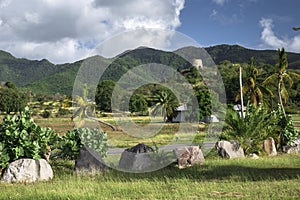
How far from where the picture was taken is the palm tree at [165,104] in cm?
4628

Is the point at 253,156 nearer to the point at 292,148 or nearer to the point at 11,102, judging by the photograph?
the point at 292,148

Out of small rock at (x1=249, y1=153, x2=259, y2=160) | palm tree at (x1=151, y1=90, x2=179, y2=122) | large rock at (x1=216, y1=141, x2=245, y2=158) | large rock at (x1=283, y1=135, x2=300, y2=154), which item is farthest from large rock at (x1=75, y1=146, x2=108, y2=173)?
palm tree at (x1=151, y1=90, x2=179, y2=122)

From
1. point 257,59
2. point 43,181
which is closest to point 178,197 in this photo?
point 43,181

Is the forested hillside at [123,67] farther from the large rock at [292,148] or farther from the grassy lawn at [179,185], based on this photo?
the large rock at [292,148]

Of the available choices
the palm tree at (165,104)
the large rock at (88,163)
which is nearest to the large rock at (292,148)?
the large rock at (88,163)

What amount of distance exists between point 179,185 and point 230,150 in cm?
712

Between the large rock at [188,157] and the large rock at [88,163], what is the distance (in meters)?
2.77

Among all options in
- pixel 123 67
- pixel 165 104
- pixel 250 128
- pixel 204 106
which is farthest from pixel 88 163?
pixel 204 106

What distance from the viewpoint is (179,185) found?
8828mm

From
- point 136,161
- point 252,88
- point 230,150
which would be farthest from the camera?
point 252,88

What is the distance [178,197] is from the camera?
24.0ft

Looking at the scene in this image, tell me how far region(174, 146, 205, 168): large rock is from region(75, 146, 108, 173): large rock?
277 cm

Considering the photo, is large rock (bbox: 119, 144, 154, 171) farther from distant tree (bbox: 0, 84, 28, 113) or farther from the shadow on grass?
distant tree (bbox: 0, 84, 28, 113)

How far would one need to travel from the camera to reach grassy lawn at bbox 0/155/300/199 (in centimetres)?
758
